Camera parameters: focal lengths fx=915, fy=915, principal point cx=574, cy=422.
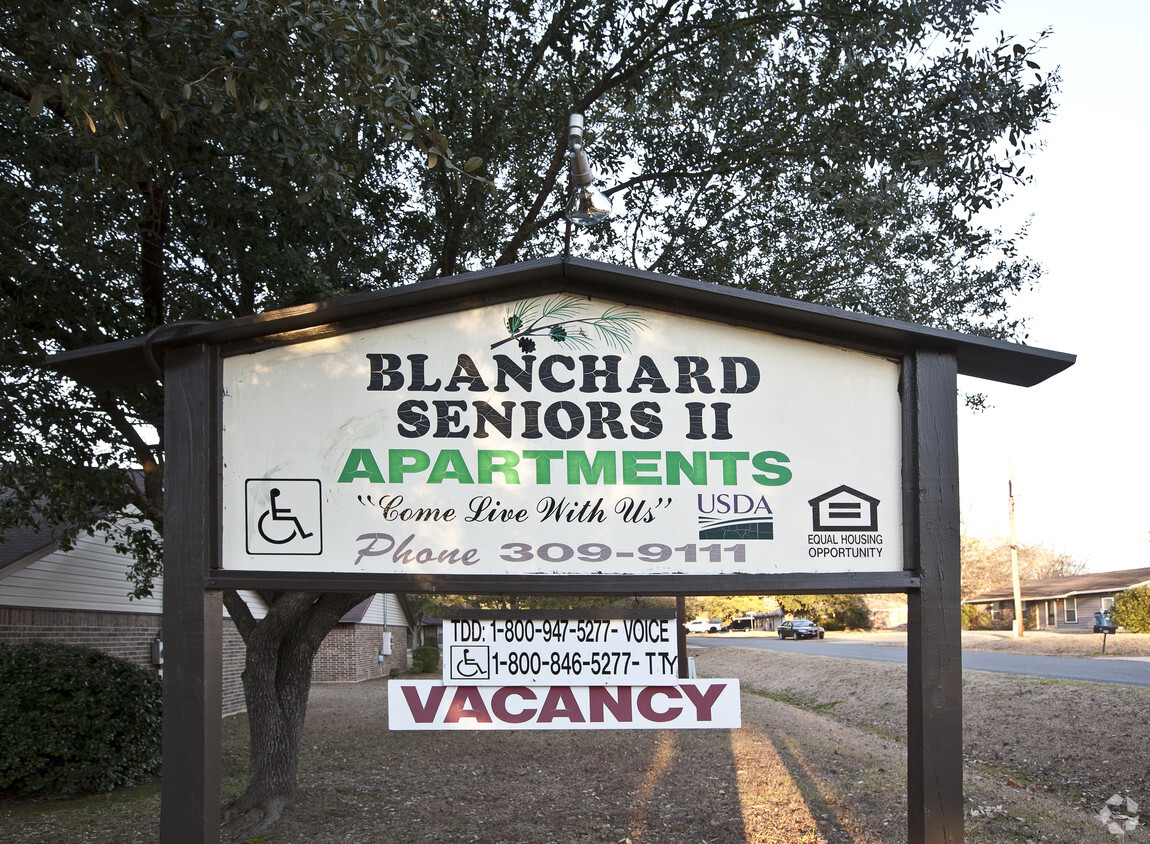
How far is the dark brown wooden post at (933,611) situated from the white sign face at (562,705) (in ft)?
2.88

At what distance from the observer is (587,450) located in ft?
14.6

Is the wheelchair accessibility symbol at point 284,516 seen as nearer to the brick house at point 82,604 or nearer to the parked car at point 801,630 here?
the brick house at point 82,604

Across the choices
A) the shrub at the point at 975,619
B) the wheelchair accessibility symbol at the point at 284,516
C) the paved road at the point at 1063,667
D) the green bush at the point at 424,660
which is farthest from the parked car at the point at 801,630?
the wheelchair accessibility symbol at the point at 284,516

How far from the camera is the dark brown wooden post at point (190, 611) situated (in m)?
4.09

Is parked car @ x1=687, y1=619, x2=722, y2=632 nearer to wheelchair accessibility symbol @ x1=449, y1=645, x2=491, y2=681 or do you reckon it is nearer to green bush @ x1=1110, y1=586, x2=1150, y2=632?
green bush @ x1=1110, y1=586, x2=1150, y2=632

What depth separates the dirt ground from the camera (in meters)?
8.14

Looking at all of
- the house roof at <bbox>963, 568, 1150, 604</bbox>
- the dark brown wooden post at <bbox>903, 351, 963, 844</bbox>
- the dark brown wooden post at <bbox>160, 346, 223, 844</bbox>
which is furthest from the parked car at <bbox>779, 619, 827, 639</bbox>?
the dark brown wooden post at <bbox>160, 346, 223, 844</bbox>

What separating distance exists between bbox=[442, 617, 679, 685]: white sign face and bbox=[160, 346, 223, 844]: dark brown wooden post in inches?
42.9

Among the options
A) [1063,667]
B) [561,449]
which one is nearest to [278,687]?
[561,449]

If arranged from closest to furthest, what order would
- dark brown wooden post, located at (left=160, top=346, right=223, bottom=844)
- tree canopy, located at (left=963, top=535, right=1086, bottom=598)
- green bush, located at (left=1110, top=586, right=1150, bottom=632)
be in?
dark brown wooden post, located at (left=160, top=346, right=223, bottom=844)
green bush, located at (left=1110, top=586, right=1150, bottom=632)
tree canopy, located at (left=963, top=535, right=1086, bottom=598)

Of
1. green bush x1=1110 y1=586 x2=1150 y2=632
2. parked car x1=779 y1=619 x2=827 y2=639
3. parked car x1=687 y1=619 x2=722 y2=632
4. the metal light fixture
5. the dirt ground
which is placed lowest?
parked car x1=687 y1=619 x2=722 y2=632

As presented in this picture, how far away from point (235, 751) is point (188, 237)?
28.4 ft

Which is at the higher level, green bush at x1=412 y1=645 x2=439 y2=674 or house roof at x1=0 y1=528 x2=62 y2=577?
house roof at x1=0 y1=528 x2=62 y2=577

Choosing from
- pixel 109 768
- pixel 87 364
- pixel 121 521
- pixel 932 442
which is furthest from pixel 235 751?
pixel 932 442
